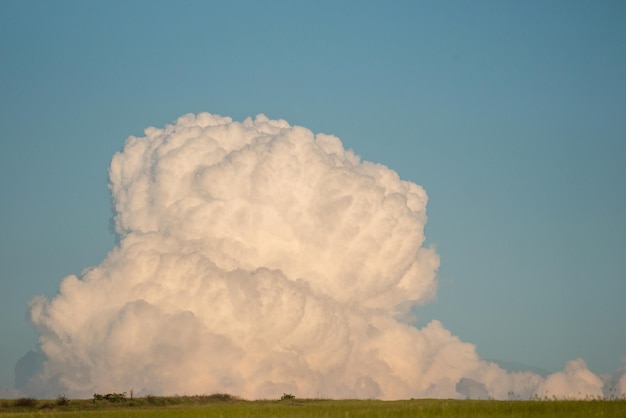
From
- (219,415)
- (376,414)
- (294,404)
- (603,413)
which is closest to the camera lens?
(603,413)

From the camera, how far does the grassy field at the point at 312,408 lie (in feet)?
168

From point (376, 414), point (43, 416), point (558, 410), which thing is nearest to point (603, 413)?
point (558, 410)

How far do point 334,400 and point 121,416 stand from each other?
66.1 ft

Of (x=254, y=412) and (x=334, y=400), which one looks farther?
(x=334, y=400)

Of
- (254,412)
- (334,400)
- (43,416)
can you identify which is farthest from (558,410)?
(43,416)

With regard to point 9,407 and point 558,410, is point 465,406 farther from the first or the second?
point 9,407

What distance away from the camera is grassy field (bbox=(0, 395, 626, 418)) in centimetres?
5106

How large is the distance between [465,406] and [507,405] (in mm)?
2480

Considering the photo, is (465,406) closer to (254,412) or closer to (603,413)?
(603,413)

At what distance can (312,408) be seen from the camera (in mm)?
60125

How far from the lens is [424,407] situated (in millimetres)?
53938

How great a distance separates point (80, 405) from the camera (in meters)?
69.7

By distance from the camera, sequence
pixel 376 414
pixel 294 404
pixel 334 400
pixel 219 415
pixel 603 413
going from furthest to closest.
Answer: pixel 334 400, pixel 294 404, pixel 219 415, pixel 376 414, pixel 603 413

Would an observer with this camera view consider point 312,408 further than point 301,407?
No
